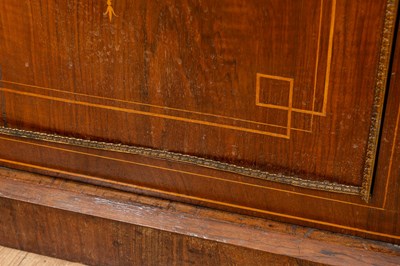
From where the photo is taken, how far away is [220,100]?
964 mm

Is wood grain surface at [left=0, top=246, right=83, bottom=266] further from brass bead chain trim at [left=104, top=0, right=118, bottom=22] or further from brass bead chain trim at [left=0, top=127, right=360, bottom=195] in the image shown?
brass bead chain trim at [left=104, top=0, right=118, bottom=22]

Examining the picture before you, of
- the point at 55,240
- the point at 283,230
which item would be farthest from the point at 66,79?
the point at 283,230

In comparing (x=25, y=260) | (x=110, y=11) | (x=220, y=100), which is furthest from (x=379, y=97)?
(x=25, y=260)

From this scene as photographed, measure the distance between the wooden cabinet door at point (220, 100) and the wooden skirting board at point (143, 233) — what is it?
24mm

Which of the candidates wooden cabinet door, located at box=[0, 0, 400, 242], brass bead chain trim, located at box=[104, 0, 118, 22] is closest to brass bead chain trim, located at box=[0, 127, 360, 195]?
wooden cabinet door, located at box=[0, 0, 400, 242]

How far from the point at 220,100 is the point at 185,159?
118 millimetres

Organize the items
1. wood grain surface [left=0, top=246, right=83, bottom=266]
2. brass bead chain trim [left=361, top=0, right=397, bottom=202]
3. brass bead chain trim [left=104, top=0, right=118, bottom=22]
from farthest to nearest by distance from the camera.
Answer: wood grain surface [left=0, top=246, right=83, bottom=266] < brass bead chain trim [left=104, top=0, right=118, bottom=22] < brass bead chain trim [left=361, top=0, right=397, bottom=202]

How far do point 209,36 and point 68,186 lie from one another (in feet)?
1.23

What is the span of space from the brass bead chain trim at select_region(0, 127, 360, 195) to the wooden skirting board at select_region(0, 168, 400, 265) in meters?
0.08

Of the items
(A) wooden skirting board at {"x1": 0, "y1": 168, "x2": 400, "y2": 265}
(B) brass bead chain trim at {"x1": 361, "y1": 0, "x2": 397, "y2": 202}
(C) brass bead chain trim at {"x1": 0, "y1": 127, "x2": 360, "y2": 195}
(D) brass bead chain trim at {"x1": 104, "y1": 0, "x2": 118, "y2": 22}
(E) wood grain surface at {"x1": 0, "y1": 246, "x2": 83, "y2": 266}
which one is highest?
(D) brass bead chain trim at {"x1": 104, "y1": 0, "x2": 118, "y2": 22}

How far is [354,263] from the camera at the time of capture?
97 centimetres

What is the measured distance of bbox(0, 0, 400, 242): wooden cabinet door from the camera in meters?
0.88

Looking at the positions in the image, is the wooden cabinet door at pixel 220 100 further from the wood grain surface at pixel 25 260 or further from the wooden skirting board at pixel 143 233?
the wood grain surface at pixel 25 260

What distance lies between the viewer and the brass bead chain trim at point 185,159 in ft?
3.15
